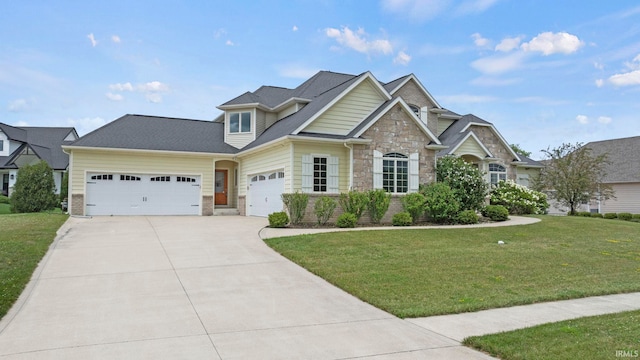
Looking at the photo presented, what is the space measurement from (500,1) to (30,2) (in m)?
15.5

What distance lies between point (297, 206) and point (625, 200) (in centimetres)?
2743

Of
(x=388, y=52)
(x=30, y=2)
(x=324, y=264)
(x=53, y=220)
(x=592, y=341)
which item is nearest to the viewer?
(x=592, y=341)

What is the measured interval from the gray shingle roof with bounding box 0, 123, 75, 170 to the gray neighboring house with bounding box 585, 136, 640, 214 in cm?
4379

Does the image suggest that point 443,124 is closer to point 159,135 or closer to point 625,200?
point 625,200

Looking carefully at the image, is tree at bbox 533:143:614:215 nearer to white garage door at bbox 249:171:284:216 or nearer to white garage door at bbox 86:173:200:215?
white garage door at bbox 249:171:284:216

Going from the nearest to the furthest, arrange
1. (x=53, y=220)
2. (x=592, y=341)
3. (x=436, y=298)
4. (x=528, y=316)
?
1. (x=592, y=341)
2. (x=528, y=316)
3. (x=436, y=298)
4. (x=53, y=220)

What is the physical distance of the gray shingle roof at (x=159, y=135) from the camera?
840 inches

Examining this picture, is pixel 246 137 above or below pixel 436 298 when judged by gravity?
above

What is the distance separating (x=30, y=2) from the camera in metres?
13.7

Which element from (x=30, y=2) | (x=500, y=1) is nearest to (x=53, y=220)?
(x=30, y=2)

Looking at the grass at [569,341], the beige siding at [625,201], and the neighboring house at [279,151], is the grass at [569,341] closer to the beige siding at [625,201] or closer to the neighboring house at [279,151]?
the neighboring house at [279,151]

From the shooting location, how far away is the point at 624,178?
31.4 metres

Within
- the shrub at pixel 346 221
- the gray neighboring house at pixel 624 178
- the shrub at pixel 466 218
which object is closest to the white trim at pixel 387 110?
the shrub at pixel 466 218

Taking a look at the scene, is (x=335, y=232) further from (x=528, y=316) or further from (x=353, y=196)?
(x=528, y=316)
